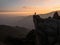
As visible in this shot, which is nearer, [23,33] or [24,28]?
[23,33]

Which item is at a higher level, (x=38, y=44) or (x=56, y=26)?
(x=56, y=26)

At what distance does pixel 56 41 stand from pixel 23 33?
6.28 ft

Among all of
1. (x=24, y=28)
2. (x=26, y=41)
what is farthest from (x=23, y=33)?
(x=26, y=41)

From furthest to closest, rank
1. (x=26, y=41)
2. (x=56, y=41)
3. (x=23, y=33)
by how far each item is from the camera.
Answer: (x=23, y=33) → (x=26, y=41) → (x=56, y=41)

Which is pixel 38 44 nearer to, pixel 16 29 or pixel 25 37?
pixel 25 37

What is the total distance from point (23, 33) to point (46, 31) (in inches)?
71.3

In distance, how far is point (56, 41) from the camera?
387 centimetres

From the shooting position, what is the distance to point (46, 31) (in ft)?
12.9

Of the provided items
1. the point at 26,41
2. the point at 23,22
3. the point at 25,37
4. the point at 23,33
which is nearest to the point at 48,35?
the point at 26,41

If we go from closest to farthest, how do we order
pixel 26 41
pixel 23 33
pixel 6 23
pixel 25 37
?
pixel 26 41
pixel 25 37
pixel 23 33
pixel 6 23

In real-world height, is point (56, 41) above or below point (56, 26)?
below

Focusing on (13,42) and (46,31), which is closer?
(46,31)

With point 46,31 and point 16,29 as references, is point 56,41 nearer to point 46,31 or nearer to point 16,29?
point 46,31

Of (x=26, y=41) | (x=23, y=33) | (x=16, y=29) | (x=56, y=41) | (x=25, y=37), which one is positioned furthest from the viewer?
(x=16, y=29)
